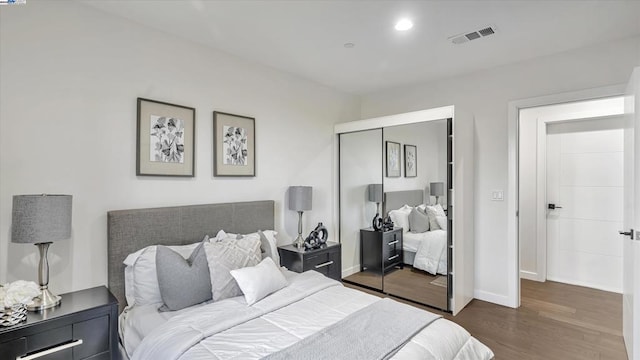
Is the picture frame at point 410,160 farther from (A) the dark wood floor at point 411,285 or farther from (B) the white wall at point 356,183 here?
(A) the dark wood floor at point 411,285

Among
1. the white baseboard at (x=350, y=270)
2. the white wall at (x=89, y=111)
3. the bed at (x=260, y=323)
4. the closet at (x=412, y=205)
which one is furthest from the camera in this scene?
the white baseboard at (x=350, y=270)

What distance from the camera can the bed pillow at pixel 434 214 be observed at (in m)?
3.33

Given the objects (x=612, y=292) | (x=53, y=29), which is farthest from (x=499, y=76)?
(x=53, y=29)

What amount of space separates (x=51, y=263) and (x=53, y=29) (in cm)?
156

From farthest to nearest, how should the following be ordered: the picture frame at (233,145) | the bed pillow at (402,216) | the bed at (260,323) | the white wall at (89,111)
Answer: the bed pillow at (402,216) < the picture frame at (233,145) < the white wall at (89,111) < the bed at (260,323)

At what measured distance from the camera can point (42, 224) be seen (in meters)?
1.77

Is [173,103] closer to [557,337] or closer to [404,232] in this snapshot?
[404,232]

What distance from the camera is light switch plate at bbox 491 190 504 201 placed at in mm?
3480

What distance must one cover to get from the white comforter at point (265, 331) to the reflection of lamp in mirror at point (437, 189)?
1.63m

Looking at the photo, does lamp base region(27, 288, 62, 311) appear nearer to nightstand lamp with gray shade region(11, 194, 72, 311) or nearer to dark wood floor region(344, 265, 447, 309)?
nightstand lamp with gray shade region(11, 194, 72, 311)

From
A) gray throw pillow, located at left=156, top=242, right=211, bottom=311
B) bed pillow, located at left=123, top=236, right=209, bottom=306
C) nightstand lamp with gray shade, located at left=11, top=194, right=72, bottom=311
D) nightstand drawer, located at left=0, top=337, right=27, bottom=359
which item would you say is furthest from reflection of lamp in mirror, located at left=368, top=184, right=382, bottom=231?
nightstand drawer, located at left=0, top=337, right=27, bottom=359

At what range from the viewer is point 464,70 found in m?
3.57

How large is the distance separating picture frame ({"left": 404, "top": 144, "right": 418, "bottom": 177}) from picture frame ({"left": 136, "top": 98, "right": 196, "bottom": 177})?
7.44ft

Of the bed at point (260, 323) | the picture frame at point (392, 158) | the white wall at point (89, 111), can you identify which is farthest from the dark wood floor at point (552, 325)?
the white wall at point (89, 111)
